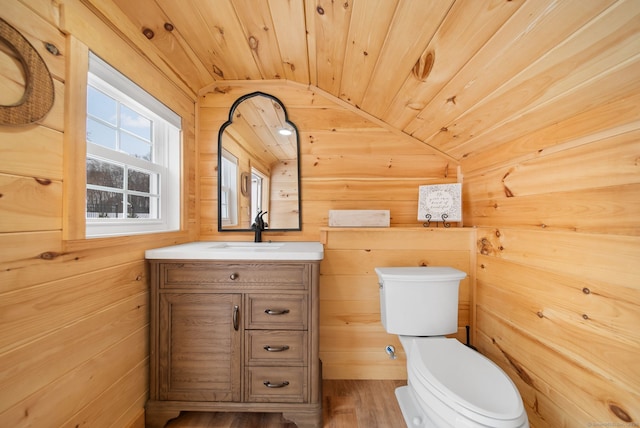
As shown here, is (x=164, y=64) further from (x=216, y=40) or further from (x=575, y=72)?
(x=575, y=72)

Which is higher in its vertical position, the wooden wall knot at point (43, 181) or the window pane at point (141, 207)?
the wooden wall knot at point (43, 181)

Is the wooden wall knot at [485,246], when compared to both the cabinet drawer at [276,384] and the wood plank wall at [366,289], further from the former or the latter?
the cabinet drawer at [276,384]

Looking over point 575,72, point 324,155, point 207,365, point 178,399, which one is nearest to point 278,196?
point 324,155

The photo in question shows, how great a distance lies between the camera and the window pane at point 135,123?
129 cm

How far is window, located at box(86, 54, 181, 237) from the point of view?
1117 mm

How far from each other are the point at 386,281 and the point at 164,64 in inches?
70.4

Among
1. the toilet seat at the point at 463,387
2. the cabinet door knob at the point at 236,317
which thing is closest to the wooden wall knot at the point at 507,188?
the toilet seat at the point at 463,387

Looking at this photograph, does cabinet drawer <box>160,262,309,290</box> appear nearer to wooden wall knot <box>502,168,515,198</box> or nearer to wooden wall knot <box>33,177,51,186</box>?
wooden wall knot <box>33,177,51,186</box>

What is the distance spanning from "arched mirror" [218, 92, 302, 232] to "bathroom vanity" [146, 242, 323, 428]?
557 mm

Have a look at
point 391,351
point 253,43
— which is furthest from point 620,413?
point 253,43

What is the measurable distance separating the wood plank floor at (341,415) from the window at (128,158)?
1.10 meters

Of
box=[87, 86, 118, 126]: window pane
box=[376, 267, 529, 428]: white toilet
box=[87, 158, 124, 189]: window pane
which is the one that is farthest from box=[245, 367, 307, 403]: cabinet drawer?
box=[87, 86, 118, 126]: window pane

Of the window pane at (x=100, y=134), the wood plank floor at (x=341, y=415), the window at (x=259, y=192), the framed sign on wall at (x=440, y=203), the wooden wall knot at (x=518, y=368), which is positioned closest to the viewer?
the window pane at (x=100, y=134)

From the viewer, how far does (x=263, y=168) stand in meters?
1.82
